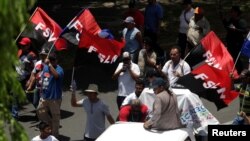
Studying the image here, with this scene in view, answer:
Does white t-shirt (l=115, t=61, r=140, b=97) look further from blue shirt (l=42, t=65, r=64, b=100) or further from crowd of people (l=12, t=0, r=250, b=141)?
blue shirt (l=42, t=65, r=64, b=100)

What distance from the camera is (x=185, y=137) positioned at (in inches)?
352

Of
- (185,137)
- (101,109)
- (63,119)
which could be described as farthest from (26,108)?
(185,137)

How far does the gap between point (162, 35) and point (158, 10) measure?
12.5 feet

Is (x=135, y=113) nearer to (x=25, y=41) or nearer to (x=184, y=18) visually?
(x=25, y=41)

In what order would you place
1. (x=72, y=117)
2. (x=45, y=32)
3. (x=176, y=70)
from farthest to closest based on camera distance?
(x=72, y=117), (x=45, y=32), (x=176, y=70)

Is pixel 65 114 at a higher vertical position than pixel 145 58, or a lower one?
lower

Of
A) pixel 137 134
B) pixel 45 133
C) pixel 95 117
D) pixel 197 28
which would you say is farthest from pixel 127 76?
pixel 197 28

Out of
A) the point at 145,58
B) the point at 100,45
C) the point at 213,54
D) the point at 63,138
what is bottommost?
the point at 63,138

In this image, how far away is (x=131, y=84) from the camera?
38.6ft

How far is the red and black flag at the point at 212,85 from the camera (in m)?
11.1

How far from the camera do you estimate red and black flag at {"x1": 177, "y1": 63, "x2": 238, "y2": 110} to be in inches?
436

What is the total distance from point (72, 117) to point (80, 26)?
2.01 metres

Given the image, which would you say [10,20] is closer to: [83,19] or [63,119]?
[83,19]

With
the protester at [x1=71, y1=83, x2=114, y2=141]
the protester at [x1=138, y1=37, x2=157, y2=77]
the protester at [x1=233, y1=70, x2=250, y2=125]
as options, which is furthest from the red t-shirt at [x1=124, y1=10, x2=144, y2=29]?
the protester at [x1=233, y1=70, x2=250, y2=125]
